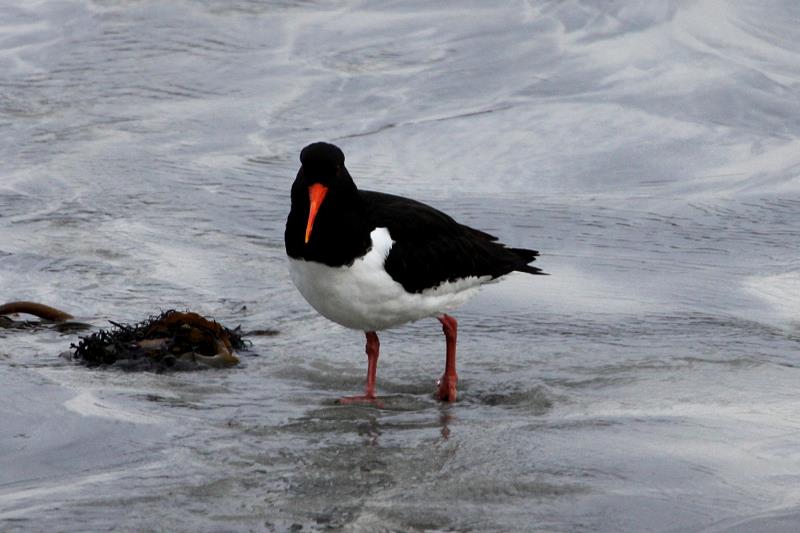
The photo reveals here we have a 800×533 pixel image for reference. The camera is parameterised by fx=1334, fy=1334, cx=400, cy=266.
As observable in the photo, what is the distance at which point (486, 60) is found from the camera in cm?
1315

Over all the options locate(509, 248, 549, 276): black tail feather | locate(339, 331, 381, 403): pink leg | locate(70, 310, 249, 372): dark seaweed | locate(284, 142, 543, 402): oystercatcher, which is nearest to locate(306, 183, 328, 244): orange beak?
locate(284, 142, 543, 402): oystercatcher

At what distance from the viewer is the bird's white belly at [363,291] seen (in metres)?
5.96

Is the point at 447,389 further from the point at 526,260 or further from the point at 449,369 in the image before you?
the point at 526,260

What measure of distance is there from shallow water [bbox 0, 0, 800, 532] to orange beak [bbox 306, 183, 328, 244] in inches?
33.3

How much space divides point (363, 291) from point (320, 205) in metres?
0.43

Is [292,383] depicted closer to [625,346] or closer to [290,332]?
[290,332]

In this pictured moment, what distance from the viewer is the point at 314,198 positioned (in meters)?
5.93

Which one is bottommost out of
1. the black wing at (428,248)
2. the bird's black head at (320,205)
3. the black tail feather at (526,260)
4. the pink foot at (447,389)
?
the pink foot at (447,389)

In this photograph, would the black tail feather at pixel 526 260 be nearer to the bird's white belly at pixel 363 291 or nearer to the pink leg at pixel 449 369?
the pink leg at pixel 449 369

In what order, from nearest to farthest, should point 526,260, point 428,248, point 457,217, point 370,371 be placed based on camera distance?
1. point 370,371
2. point 428,248
3. point 526,260
4. point 457,217

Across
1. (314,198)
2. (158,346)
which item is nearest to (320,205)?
(314,198)

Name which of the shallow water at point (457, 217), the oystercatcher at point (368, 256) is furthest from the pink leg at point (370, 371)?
the shallow water at point (457, 217)

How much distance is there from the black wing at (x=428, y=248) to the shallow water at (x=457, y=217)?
483 millimetres

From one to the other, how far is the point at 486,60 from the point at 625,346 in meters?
6.69
